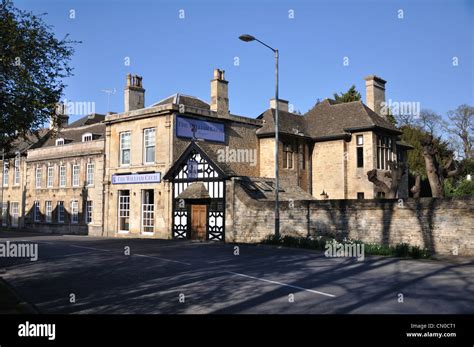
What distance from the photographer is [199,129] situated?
98.4 ft

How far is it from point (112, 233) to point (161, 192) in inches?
231

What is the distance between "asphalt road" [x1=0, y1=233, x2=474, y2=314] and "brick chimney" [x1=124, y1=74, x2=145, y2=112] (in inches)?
627

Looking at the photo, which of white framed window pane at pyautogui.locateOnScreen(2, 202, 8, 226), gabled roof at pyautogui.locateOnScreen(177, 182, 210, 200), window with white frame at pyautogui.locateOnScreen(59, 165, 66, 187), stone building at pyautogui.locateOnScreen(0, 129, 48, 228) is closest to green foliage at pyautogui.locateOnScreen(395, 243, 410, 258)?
gabled roof at pyautogui.locateOnScreen(177, 182, 210, 200)

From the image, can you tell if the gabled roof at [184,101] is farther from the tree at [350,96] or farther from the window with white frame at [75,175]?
the tree at [350,96]

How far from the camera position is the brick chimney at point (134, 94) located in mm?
32844

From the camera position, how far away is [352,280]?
12.4 meters

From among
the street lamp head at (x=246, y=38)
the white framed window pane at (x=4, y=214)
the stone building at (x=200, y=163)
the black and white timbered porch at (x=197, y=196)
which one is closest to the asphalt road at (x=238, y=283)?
the black and white timbered porch at (x=197, y=196)

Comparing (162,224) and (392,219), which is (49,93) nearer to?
(392,219)

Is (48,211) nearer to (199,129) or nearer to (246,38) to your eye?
(199,129)

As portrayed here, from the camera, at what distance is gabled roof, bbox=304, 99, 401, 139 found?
32750mm

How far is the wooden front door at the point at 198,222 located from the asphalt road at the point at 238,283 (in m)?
7.80

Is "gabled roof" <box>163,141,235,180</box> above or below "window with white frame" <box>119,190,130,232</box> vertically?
above

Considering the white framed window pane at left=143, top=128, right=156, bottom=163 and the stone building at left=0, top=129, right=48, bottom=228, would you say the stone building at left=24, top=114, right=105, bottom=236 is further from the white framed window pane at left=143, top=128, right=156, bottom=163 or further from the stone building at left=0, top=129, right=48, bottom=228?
the white framed window pane at left=143, top=128, right=156, bottom=163
